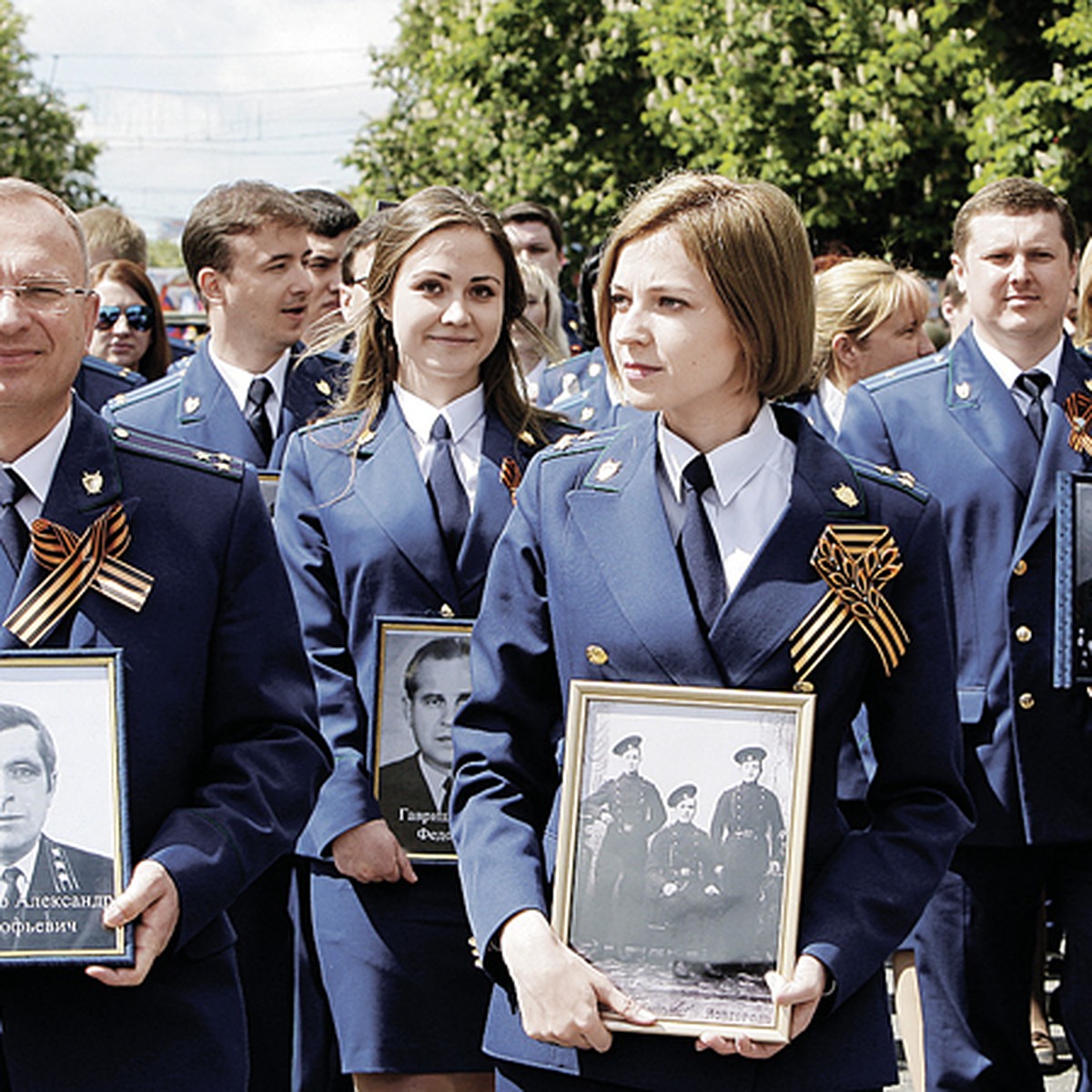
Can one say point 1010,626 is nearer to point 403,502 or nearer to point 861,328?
point 403,502

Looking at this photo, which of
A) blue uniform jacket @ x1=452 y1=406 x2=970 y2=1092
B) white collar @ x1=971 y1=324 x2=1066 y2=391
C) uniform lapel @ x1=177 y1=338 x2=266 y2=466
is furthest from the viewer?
uniform lapel @ x1=177 y1=338 x2=266 y2=466

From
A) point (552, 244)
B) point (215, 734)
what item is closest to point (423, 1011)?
point (215, 734)

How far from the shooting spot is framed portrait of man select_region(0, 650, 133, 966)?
2598mm

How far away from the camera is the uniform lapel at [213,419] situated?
17.5 ft

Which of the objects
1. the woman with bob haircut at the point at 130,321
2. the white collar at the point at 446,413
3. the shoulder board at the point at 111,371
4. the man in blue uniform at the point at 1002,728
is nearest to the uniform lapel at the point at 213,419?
the shoulder board at the point at 111,371

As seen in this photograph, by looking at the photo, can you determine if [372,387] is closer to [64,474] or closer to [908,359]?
[64,474]

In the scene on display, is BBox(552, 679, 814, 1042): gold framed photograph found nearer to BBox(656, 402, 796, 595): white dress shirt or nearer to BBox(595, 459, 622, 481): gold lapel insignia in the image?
BBox(656, 402, 796, 595): white dress shirt

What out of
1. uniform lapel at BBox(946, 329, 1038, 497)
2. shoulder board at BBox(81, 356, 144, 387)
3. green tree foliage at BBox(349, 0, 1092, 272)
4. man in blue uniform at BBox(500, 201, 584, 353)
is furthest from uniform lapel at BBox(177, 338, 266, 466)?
green tree foliage at BBox(349, 0, 1092, 272)

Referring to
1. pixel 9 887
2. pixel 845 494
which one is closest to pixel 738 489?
pixel 845 494

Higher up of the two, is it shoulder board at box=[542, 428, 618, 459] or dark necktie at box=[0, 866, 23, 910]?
shoulder board at box=[542, 428, 618, 459]

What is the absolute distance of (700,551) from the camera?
9.34ft

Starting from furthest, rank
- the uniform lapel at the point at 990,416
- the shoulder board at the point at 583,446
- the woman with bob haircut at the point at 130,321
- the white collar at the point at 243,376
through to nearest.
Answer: the woman with bob haircut at the point at 130,321 → the white collar at the point at 243,376 → the uniform lapel at the point at 990,416 → the shoulder board at the point at 583,446

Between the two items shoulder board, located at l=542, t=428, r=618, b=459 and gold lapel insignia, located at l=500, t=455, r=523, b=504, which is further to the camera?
gold lapel insignia, located at l=500, t=455, r=523, b=504

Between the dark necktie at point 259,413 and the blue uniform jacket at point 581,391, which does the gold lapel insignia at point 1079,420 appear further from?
the dark necktie at point 259,413
